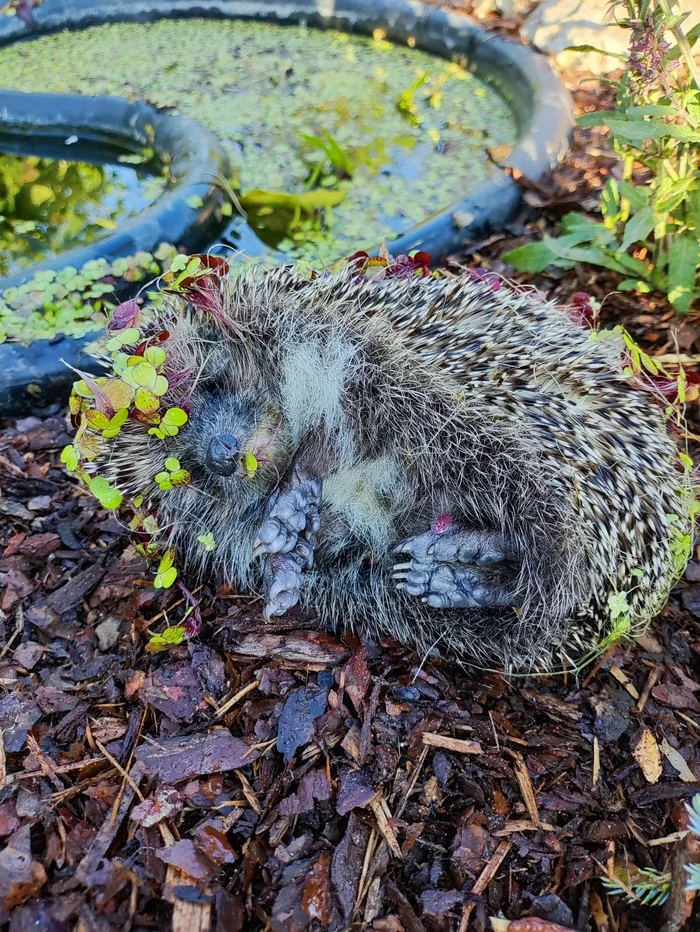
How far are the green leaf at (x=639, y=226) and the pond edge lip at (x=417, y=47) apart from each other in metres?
1.42

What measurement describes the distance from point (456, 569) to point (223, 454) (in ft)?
3.71

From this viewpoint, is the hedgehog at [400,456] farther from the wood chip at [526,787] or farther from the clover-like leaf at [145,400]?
the wood chip at [526,787]

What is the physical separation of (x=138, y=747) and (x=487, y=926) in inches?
51.8

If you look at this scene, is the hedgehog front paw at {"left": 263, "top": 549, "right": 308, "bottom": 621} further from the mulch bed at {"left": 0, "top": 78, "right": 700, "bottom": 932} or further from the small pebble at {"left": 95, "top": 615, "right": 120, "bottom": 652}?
the small pebble at {"left": 95, "top": 615, "right": 120, "bottom": 652}

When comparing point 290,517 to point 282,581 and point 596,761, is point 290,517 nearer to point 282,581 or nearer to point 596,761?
point 282,581

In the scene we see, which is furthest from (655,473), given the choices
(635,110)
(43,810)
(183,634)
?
(43,810)

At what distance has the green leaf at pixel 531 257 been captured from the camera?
4.07 meters

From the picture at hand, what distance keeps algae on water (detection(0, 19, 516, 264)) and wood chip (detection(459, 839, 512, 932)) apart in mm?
3806

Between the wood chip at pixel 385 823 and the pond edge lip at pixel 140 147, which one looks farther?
the pond edge lip at pixel 140 147

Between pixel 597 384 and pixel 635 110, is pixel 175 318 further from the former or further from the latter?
pixel 635 110

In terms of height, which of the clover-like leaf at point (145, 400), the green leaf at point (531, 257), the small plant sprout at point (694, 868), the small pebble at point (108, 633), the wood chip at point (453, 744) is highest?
the green leaf at point (531, 257)

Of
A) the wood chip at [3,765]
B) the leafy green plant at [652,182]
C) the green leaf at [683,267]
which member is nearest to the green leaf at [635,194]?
the leafy green plant at [652,182]

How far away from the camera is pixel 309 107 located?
6512 millimetres

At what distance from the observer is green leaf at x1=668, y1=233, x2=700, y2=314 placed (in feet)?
11.6
